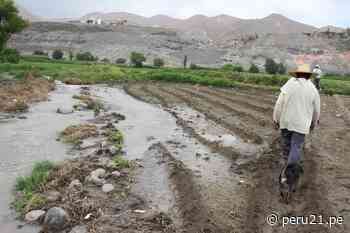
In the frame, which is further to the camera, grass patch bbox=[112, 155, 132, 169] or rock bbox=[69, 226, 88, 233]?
grass patch bbox=[112, 155, 132, 169]

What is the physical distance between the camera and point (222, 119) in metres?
15.9

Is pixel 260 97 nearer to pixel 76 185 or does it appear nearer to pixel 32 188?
pixel 76 185

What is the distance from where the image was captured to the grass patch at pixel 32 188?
6.84m

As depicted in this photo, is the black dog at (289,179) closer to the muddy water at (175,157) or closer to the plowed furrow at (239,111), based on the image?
the muddy water at (175,157)

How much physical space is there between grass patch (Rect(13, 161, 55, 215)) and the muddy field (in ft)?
7.37

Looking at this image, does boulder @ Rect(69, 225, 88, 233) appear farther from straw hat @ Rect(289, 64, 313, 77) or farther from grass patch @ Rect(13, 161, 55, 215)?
straw hat @ Rect(289, 64, 313, 77)

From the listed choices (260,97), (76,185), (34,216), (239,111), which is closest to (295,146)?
(76,185)

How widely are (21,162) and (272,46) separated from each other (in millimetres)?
67419

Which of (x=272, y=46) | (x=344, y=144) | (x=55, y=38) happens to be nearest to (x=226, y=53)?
(x=272, y=46)

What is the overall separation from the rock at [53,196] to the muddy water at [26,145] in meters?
0.61

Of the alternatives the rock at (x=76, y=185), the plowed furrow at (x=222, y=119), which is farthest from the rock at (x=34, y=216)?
the plowed furrow at (x=222, y=119)

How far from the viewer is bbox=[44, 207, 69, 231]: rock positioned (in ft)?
20.0

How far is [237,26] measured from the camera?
156 metres

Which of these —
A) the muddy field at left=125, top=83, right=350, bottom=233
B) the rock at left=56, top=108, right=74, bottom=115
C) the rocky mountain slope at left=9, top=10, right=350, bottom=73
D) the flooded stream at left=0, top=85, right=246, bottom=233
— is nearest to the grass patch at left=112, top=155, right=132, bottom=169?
the flooded stream at left=0, top=85, right=246, bottom=233
